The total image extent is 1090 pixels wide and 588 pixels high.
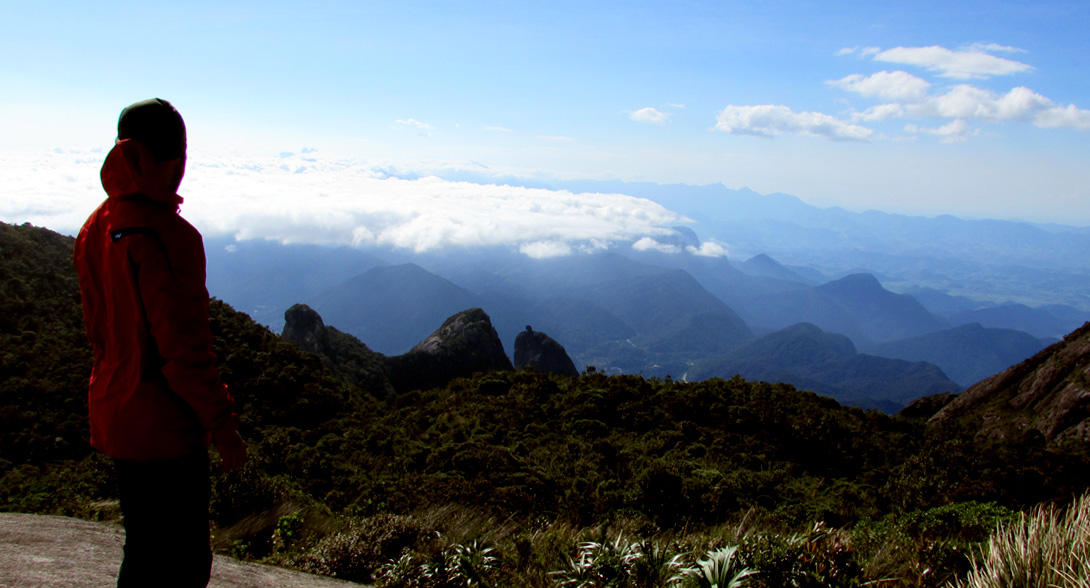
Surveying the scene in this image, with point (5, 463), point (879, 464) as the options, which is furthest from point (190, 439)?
point (879, 464)

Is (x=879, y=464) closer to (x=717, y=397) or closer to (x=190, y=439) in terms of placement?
(x=717, y=397)

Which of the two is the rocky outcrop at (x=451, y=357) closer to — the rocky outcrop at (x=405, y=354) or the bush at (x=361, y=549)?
the rocky outcrop at (x=405, y=354)

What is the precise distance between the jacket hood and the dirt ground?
2.99m

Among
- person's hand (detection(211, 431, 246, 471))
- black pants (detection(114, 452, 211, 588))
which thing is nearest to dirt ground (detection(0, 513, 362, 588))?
black pants (detection(114, 452, 211, 588))

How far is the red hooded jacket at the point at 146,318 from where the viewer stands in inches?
99.9

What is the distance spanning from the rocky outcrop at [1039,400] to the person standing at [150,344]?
1800 cm

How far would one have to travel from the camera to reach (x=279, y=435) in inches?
478

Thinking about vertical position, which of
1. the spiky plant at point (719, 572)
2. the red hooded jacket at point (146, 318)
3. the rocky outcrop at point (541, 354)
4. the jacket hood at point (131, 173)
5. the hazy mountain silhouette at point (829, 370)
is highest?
the jacket hood at point (131, 173)

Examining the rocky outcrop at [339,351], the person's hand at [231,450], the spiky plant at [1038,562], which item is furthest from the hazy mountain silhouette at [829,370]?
the person's hand at [231,450]

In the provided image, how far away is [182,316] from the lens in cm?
257

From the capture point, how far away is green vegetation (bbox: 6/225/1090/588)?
4711 mm

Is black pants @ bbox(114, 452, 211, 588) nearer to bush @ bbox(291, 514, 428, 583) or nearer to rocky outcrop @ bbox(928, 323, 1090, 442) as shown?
bush @ bbox(291, 514, 428, 583)

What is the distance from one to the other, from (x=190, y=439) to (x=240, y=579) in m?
2.34

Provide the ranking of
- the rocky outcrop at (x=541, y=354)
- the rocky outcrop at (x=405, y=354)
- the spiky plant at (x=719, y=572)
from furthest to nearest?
the rocky outcrop at (x=541, y=354) → the rocky outcrop at (x=405, y=354) → the spiky plant at (x=719, y=572)
